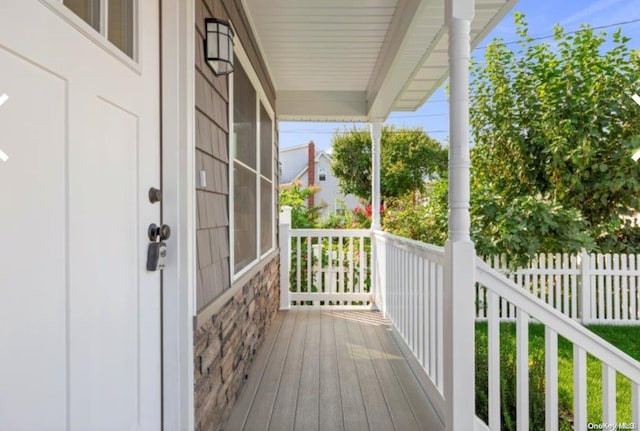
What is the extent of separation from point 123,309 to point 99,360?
180mm

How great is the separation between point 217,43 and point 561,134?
485cm

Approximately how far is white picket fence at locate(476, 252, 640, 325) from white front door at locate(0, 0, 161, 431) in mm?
4555

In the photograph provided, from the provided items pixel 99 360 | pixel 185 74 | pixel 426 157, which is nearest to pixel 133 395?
pixel 99 360

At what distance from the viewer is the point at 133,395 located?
1.35 metres

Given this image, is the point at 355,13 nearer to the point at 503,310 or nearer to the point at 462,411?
the point at 462,411

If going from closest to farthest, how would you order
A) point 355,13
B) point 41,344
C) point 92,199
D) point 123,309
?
point 41,344 → point 92,199 → point 123,309 → point 355,13

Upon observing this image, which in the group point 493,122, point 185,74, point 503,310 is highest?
point 493,122

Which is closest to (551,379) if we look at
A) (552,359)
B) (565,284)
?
(552,359)

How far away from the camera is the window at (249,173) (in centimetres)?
263

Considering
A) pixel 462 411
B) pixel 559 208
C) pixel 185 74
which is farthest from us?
pixel 559 208

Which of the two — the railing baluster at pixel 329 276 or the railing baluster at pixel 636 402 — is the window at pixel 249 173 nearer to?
the railing baluster at pixel 329 276

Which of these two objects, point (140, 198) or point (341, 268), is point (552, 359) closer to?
point (140, 198)

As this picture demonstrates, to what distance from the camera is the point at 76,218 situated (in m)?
1.04

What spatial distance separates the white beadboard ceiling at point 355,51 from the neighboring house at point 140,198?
0.03 meters
